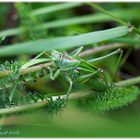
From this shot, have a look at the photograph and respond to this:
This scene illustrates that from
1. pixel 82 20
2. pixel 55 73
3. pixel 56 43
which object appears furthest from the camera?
pixel 82 20

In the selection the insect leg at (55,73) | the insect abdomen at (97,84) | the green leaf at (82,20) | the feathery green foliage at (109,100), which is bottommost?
the feathery green foliage at (109,100)

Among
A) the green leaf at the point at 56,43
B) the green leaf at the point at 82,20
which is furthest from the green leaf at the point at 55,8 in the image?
the green leaf at the point at 56,43

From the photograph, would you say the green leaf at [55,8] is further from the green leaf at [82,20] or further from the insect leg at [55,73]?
the insect leg at [55,73]

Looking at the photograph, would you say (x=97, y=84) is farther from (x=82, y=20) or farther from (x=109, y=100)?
(x=82, y=20)

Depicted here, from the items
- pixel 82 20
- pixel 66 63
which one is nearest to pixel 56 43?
pixel 66 63

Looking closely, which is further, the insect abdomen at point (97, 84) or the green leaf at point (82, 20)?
the green leaf at point (82, 20)

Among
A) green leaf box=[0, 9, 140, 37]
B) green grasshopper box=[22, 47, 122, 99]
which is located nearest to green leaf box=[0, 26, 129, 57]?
green grasshopper box=[22, 47, 122, 99]

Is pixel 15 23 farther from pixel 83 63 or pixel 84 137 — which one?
pixel 84 137

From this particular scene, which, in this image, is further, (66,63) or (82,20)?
(82,20)


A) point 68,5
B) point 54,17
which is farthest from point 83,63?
point 54,17
